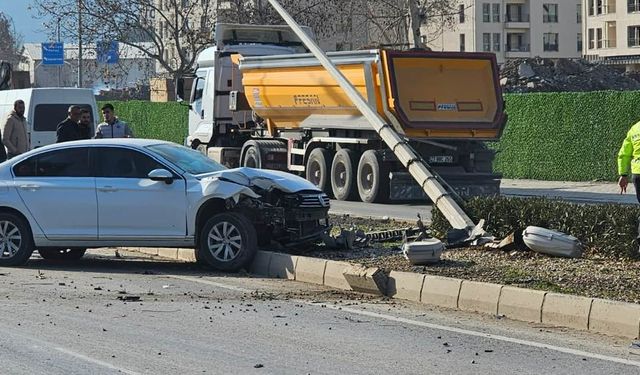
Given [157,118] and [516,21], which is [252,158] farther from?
[516,21]

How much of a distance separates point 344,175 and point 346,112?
1.60 meters

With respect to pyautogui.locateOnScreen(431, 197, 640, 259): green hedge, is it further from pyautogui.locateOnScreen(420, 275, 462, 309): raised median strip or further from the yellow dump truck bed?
the yellow dump truck bed

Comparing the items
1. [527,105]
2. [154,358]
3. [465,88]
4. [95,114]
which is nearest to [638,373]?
[154,358]

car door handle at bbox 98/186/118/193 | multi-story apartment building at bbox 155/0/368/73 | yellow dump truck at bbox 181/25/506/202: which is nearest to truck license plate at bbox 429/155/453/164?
yellow dump truck at bbox 181/25/506/202

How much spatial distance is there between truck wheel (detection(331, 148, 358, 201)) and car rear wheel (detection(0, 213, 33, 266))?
1191 centimetres

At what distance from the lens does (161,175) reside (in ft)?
47.2

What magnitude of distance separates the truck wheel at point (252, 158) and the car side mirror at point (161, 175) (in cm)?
1398

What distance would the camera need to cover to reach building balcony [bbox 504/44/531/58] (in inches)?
3731

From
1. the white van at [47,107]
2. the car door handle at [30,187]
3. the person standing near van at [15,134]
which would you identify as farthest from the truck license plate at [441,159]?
the car door handle at [30,187]

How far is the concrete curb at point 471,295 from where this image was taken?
10.4 meters

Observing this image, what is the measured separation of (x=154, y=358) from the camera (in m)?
9.16

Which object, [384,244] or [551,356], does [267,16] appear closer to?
[384,244]

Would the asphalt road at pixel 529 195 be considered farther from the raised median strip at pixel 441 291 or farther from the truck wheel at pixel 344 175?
the raised median strip at pixel 441 291

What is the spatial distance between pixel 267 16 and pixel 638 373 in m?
39.5
